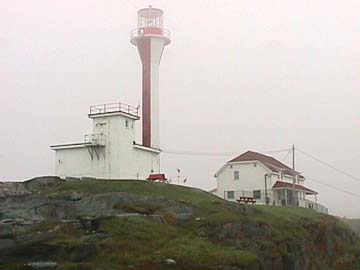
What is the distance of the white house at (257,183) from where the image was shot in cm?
5922

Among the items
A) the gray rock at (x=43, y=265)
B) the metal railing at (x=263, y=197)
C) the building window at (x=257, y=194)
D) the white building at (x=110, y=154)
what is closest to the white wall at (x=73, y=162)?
the white building at (x=110, y=154)

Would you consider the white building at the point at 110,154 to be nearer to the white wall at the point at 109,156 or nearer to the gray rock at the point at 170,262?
the white wall at the point at 109,156

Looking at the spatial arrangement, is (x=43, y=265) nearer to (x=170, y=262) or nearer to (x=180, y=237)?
(x=170, y=262)

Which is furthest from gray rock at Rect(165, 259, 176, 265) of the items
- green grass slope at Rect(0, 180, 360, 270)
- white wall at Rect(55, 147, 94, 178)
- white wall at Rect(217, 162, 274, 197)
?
white wall at Rect(217, 162, 274, 197)

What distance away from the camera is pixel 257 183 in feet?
198

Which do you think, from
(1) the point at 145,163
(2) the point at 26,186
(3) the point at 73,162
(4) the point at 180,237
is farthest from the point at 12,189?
(1) the point at 145,163

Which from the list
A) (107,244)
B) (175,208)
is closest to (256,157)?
(175,208)

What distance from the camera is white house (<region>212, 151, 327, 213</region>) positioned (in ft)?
194

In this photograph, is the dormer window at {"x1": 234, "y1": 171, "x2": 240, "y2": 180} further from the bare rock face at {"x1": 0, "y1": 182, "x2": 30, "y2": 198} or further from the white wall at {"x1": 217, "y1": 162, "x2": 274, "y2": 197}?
the bare rock face at {"x1": 0, "y1": 182, "x2": 30, "y2": 198}

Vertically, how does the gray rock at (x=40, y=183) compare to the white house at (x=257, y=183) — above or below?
below

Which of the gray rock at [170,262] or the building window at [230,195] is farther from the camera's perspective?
the building window at [230,195]

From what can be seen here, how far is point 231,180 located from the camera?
2434 inches

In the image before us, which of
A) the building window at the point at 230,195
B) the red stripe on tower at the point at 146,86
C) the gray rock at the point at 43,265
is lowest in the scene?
the gray rock at the point at 43,265

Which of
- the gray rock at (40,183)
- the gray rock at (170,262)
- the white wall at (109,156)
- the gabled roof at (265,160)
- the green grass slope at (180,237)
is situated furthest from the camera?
the gabled roof at (265,160)
